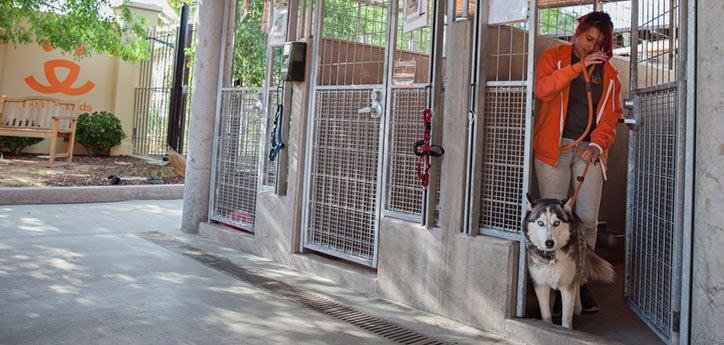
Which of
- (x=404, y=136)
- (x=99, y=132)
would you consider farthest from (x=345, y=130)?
(x=99, y=132)

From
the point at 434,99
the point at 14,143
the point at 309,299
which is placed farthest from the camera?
the point at 14,143

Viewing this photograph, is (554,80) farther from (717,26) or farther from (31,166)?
(31,166)

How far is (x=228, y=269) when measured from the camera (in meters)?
5.76

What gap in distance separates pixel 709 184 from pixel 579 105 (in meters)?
1.28

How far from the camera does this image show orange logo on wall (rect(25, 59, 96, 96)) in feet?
47.7

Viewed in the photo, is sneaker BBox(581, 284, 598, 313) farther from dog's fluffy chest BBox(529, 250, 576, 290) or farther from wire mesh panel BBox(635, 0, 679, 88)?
wire mesh panel BBox(635, 0, 679, 88)

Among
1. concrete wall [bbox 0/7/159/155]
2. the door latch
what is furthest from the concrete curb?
the door latch

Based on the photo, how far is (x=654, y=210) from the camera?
3963mm

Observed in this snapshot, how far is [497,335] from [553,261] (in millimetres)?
618

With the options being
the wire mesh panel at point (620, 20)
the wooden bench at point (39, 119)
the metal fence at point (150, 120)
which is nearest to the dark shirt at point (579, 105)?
the wire mesh panel at point (620, 20)

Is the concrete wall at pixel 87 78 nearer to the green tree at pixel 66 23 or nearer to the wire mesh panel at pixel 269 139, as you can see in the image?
the green tree at pixel 66 23

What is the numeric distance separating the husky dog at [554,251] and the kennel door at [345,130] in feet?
5.17

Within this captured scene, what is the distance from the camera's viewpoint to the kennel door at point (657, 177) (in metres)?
3.43

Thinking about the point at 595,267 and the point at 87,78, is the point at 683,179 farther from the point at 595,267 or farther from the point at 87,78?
the point at 87,78
